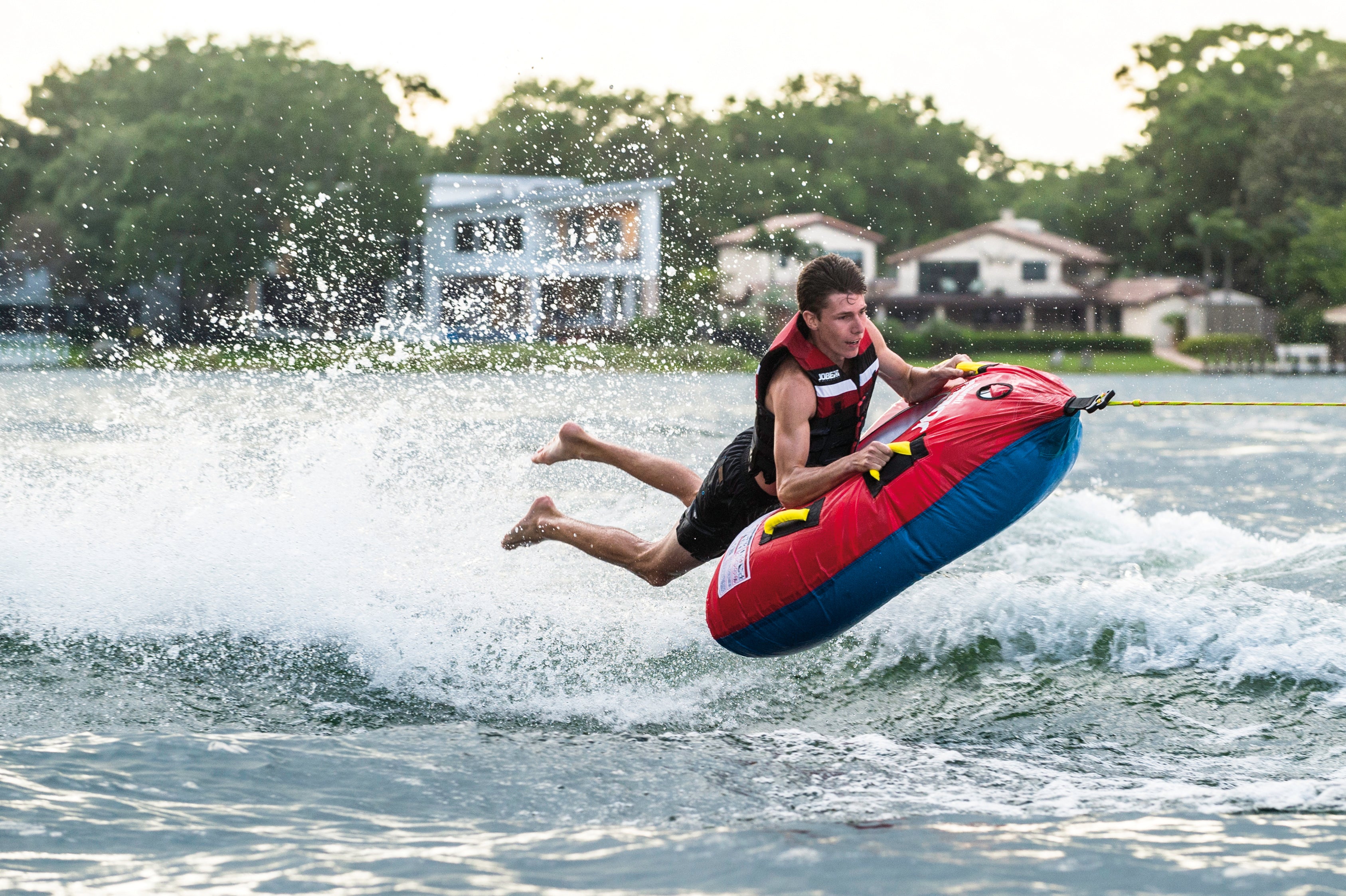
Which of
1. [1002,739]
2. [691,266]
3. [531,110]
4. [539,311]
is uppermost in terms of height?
[531,110]

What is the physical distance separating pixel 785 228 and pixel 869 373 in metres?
40.0

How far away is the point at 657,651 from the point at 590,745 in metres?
1.14

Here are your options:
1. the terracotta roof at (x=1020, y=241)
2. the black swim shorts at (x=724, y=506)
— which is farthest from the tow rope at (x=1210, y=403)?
the terracotta roof at (x=1020, y=241)

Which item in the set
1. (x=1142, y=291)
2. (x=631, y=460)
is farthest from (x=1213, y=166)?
(x=631, y=460)

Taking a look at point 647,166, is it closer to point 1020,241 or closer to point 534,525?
point 1020,241

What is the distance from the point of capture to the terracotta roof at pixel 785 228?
44562 mm

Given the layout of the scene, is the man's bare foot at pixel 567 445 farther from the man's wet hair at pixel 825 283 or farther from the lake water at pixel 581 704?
the man's wet hair at pixel 825 283

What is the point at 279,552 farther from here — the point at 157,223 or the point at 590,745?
the point at 157,223

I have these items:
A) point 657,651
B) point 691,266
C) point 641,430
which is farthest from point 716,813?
point 691,266

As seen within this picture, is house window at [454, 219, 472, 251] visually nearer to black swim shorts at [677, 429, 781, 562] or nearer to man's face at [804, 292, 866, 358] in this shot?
black swim shorts at [677, 429, 781, 562]

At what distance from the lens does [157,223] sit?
36.0 metres

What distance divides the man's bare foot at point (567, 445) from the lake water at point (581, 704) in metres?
0.66

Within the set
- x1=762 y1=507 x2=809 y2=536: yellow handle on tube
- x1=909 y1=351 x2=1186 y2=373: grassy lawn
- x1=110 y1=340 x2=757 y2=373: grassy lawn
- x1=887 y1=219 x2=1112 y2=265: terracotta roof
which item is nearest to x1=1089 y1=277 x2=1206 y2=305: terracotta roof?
x1=887 y1=219 x2=1112 y2=265: terracotta roof

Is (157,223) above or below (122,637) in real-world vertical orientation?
above
